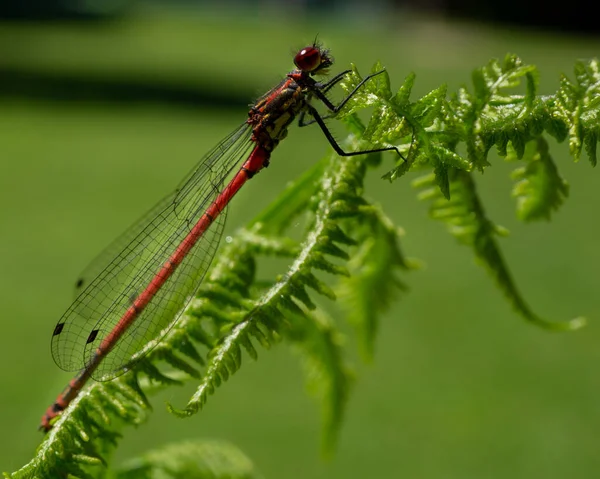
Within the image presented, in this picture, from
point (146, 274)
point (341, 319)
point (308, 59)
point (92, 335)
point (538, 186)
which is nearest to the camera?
point (538, 186)

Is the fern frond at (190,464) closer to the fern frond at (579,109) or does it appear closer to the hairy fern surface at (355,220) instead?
the hairy fern surface at (355,220)

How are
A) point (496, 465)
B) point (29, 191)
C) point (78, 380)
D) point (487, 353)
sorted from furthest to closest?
point (29, 191) → point (487, 353) → point (496, 465) → point (78, 380)

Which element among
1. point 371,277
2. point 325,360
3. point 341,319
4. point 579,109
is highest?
point 579,109

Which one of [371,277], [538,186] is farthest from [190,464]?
[538,186]

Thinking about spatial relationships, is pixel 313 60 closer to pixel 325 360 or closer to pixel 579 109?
pixel 325 360

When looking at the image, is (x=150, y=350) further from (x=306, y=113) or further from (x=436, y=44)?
(x=436, y=44)

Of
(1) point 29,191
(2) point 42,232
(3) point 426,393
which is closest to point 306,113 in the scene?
(3) point 426,393
